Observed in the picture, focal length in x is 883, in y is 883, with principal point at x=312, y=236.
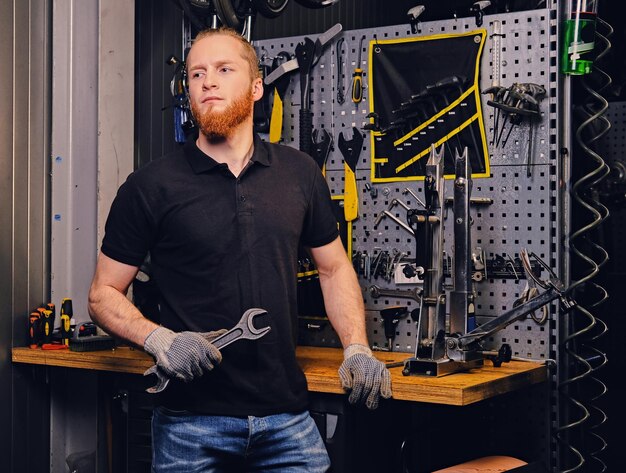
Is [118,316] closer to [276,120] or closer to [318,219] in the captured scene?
[318,219]

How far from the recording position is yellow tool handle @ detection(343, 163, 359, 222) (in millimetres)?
3025

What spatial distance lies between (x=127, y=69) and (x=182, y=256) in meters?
1.23

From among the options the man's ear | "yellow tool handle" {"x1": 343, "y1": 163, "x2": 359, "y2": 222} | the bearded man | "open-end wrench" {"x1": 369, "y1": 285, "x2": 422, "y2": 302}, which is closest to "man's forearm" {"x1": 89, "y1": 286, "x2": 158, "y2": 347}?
the bearded man

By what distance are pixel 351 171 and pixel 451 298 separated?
2.29ft

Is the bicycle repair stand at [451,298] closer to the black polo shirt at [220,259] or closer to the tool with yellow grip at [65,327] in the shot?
the black polo shirt at [220,259]

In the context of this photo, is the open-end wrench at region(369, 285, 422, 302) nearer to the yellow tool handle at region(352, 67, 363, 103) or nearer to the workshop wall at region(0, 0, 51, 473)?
the yellow tool handle at region(352, 67, 363, 103)

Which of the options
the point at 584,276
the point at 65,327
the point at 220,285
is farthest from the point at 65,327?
the point at 584,276

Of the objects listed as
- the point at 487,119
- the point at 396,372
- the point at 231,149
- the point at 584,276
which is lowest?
the point at 396,372

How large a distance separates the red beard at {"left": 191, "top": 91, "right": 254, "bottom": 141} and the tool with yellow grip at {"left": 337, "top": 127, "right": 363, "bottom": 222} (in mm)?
828

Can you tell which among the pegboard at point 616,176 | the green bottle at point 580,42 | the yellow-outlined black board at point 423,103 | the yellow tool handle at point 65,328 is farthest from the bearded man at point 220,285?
the pegboard at point 616,176

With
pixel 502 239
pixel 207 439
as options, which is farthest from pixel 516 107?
pixel 207 439

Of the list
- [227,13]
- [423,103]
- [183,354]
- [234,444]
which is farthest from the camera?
[227,13]

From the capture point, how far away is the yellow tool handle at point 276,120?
316cm

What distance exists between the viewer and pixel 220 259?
2139mm
